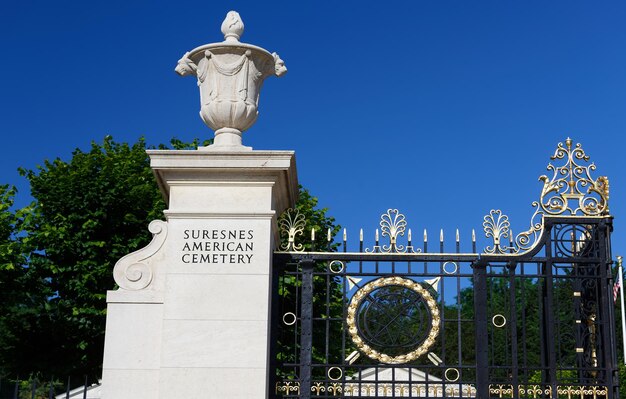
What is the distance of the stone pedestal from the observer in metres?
9.95

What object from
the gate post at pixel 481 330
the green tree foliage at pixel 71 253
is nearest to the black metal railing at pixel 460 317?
the gate post at pixel 481 330

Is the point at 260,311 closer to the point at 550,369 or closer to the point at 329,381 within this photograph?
the point at 329,381

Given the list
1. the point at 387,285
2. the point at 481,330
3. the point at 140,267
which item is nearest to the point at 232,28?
the point at 140,267

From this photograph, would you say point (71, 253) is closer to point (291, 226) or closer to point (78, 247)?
point (78, 247)

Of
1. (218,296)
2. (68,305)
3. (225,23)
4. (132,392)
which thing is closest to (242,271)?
(218,296)

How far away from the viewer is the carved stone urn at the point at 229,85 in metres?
10.6

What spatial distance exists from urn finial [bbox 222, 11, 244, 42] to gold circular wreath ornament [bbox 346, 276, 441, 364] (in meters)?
3.58

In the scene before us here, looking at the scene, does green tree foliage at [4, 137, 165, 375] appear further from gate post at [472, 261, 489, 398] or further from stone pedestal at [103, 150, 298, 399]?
gate post at [472, 261, 489, 398]

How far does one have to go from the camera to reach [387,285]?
35.2ft

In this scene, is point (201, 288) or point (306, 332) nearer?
point (201, 288)

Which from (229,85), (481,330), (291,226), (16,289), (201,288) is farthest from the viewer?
(16,289)

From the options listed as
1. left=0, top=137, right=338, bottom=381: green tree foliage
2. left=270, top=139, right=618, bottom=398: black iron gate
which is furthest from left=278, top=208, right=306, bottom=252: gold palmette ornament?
left=0, top=137, right=338, bottom=381: green tree foliage

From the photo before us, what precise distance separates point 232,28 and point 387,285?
3.82m

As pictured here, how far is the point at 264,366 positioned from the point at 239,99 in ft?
10.8
